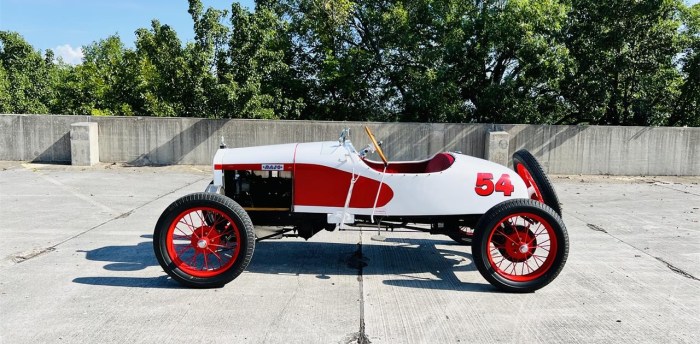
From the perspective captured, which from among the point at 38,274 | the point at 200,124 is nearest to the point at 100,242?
the point at 38,274

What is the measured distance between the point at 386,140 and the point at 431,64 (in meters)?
4.64

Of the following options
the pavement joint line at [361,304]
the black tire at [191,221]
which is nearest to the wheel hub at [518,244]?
the pavement joint line at [361,304]

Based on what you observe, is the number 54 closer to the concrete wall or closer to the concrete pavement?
the concrete pavement

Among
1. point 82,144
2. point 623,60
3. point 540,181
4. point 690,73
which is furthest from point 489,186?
point 690,73

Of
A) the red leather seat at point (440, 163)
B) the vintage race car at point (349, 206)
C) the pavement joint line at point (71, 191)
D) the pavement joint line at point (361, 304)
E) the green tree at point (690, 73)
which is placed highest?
the green tree at point (690, 73)

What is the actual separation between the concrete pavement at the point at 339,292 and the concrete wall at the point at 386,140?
6.90 m

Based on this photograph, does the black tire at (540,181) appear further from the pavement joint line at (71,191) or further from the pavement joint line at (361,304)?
the pavement joint line at (71,191)

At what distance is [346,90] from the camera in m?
20.2

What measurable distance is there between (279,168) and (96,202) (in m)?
5.63

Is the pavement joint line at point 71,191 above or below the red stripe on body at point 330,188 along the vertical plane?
below

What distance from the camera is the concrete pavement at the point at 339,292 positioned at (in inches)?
158

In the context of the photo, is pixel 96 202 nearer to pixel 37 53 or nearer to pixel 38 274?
pixel 38 274

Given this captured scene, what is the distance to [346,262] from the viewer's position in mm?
5973

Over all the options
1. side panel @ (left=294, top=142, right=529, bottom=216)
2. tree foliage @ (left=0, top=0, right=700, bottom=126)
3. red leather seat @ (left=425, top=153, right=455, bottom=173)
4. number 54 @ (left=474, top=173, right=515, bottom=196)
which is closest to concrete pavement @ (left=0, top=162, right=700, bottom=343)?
side panel @ (left=294, top=142, right=529, bottom=216)
